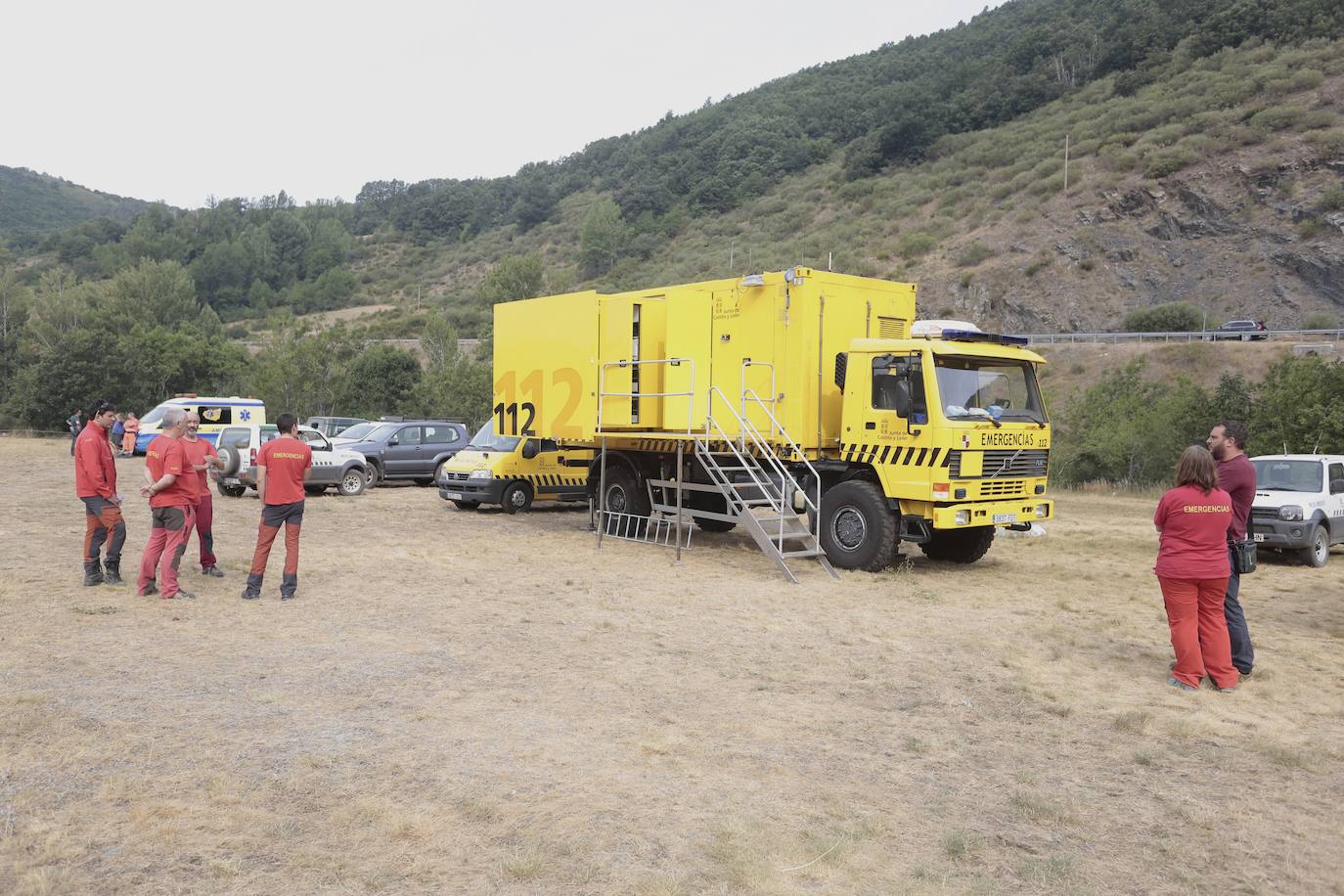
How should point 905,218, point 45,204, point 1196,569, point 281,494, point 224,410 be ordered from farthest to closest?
1. point 45,204
2. point 905,218
3. point 224,410
4. point 281,494
5. point 1196,569

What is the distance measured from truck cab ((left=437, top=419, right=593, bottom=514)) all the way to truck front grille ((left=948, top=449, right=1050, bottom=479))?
322 inches

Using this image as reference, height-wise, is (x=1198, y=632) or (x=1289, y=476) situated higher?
(x=1289, y=476)

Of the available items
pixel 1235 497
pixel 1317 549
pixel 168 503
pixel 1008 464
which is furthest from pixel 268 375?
pixel 1235 497

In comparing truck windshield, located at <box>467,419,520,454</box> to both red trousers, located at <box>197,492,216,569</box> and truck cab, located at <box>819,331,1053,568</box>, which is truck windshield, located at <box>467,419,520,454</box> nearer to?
red trousers, located at <box>197,492,216,569</box>

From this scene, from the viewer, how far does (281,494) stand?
9.55 metres

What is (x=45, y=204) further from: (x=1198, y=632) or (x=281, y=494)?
(x=1198, y=632)

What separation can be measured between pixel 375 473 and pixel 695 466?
10.7 m

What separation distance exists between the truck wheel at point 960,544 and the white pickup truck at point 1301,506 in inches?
135

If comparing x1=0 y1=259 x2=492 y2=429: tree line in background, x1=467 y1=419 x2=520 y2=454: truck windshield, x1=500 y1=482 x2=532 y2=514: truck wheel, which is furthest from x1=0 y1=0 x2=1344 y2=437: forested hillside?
x1=500 y1=482 x2=532 y2=514: truck wheel

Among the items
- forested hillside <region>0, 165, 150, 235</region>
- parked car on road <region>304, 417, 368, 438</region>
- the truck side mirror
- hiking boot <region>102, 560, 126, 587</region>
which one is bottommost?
hiking boot <region>102, 560, 126, 587</region>

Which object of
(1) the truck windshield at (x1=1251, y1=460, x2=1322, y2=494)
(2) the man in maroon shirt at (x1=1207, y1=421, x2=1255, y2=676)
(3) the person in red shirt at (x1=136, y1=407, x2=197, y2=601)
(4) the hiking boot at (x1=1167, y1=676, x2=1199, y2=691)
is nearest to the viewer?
(4) the hiking boot at (x1=1167, y1=676, x2=1199, y2=691)

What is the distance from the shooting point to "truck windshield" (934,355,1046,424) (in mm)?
11641

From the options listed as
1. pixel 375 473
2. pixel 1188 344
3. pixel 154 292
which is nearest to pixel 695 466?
pixel 375 473

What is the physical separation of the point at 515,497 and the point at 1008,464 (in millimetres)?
9824
